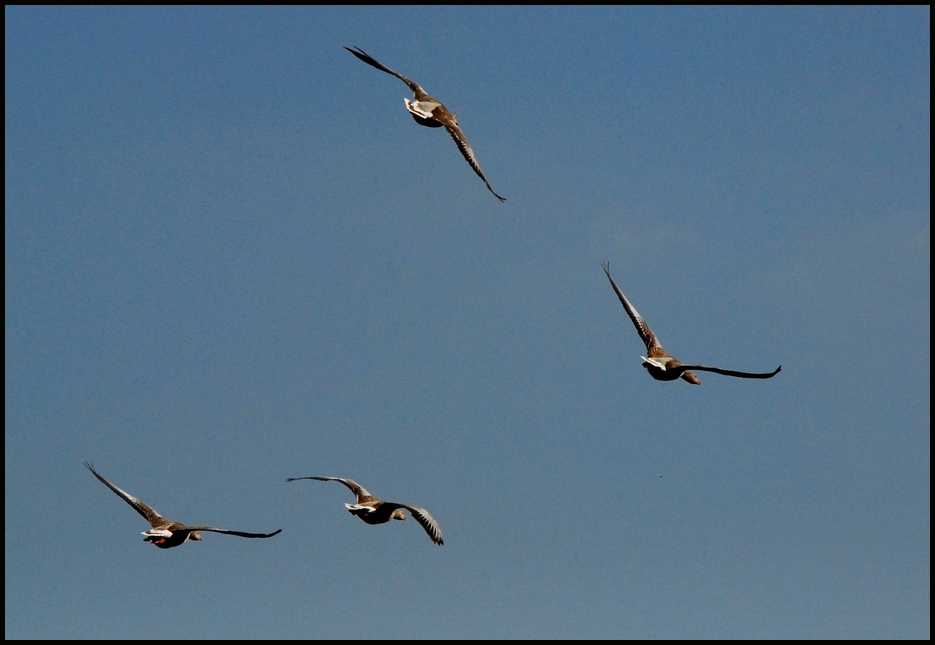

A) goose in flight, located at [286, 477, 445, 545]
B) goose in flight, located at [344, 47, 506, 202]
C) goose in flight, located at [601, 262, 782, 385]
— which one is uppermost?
goose in flight, located at [344, 47, 506, 202]

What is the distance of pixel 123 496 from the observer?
54562mm

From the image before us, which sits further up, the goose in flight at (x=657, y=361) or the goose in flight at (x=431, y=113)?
the goose in flight at (x=431, y=113)

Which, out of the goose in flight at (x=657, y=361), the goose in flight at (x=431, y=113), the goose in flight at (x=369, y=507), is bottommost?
the goose in flight at (x=369, y=507)

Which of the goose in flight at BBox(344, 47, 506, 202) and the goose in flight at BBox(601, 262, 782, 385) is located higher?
the goose in flight at BBox(344, 47, 506, 202)

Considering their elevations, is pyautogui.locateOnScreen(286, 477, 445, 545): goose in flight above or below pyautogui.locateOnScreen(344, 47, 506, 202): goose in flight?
below

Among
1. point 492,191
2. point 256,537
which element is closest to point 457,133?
point 492,191

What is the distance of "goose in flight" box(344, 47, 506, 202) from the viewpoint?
157ft

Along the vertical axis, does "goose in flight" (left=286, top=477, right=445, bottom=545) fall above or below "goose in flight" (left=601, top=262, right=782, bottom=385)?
below

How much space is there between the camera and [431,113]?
49.5 m

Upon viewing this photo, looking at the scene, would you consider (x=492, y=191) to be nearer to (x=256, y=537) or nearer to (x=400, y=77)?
(x=400, y=77)

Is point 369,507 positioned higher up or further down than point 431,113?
further down

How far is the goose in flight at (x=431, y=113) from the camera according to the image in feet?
157

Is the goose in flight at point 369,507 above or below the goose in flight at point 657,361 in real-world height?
below

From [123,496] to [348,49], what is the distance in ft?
64.8
